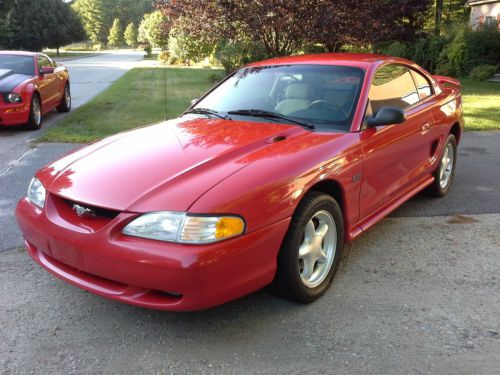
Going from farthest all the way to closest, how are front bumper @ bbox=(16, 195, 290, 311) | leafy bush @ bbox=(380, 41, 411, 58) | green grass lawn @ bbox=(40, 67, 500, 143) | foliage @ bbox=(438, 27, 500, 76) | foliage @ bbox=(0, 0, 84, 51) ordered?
foliage @ bbox=(0, 0, 84, 51) < leafy bush @ bbox=(380, 41, 411, 58) < foliage @ bbox=(438, 27, 500, 76) < green grass lawn @ bbox=(40, 67, 500, 143) < front bumper @ bbox=(16, 195, 290, 311)

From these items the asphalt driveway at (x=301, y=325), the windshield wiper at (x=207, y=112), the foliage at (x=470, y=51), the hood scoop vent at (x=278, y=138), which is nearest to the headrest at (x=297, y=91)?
the windshield wiper at (x=207, y=112)

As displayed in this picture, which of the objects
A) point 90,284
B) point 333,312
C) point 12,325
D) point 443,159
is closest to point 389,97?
point 443,159

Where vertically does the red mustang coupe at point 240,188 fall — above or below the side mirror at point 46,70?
below

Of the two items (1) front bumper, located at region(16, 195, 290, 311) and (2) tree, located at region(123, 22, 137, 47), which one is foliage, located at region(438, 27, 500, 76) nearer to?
(1) front bumper, located at region(16, 195, 290, 311)

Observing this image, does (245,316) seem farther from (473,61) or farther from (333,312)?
(473,61)

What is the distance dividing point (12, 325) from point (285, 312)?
160 centimetres

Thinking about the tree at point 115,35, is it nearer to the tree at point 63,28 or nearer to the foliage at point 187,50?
the tree at point 63,28

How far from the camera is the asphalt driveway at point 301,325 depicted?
252 centimetres

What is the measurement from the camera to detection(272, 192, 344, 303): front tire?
282 cm

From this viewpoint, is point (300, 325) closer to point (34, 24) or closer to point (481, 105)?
point (481, 105)

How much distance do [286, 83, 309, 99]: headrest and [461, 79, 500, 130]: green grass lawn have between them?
5.83 metres

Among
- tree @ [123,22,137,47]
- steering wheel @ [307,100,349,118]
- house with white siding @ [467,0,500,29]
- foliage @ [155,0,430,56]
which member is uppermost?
tree @ [123,22,137,47]

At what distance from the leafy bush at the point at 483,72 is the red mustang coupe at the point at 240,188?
51.0 ft

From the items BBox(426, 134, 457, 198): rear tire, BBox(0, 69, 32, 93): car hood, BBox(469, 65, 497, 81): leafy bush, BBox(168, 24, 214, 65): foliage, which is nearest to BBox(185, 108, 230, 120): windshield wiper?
BBox(426, 134, 457, 198): rear tire
